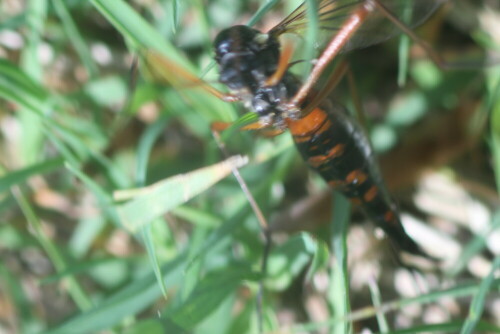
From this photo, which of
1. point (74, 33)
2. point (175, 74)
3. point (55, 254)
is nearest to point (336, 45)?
point (175, 74)

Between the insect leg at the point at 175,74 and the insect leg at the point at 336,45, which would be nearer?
the insect leg at the point at 336,45

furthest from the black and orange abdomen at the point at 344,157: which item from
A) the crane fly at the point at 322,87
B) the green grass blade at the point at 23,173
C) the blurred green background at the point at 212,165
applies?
the green grass blade at the point at 23,173

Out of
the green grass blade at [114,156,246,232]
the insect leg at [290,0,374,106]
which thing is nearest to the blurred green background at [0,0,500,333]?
the green grass blade at [114,156,246,232]

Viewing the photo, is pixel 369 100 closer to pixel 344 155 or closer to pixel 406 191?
pixel 406 191

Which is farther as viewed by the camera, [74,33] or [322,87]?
[74,33]

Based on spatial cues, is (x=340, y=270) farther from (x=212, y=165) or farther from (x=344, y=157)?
(x=212, y=165)

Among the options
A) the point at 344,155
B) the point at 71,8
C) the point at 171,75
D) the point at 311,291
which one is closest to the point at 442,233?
the point at 311,291

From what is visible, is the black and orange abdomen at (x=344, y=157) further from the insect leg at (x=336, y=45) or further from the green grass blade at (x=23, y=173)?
the green grass blade at (x=23, y=173)
